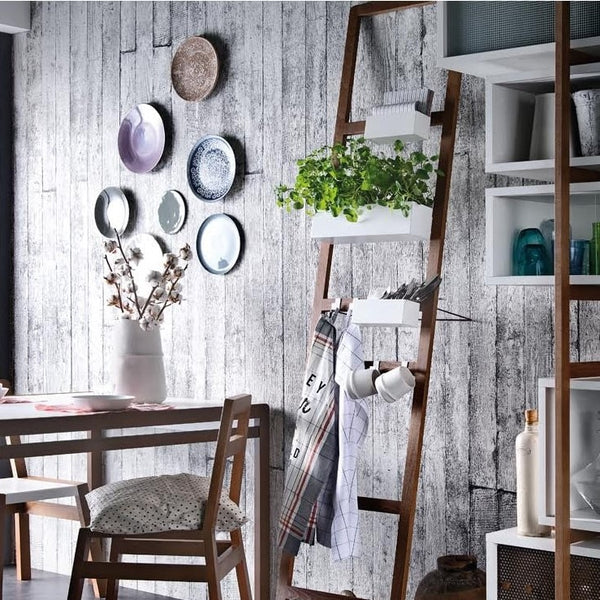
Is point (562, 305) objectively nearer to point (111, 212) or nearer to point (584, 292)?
point (584, 292)

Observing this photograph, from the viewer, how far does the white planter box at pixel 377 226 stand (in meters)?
3.36

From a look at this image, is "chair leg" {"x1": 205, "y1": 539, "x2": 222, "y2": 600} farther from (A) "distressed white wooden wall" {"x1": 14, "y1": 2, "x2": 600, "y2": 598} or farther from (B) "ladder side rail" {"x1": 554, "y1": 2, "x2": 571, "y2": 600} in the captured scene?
(B) "ladder side rail" {"x1": 554, "y1": 2, "x2": 571, "y2": 600}

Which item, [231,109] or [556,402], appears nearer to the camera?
[556,402]

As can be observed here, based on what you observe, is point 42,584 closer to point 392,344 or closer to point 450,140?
point 392,344

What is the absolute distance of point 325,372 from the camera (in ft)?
11.6

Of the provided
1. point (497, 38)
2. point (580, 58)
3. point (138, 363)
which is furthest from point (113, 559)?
point (580, 58)

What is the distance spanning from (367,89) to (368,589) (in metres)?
1.69

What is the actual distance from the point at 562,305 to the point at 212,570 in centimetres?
132

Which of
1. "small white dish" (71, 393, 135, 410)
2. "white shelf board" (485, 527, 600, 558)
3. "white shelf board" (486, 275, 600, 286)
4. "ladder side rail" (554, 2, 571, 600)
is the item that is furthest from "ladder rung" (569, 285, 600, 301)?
"small white dish" (71, 393, 135, 410)

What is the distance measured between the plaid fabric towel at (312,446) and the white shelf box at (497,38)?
935mm

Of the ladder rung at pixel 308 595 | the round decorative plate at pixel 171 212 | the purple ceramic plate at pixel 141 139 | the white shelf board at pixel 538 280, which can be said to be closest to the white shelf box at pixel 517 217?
the white shelf board at pixel 538 280

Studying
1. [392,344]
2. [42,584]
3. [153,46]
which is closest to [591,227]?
[392,344]

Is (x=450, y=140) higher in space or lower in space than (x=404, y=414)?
higher

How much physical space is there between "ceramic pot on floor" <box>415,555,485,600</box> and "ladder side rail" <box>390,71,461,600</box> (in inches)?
3.7
